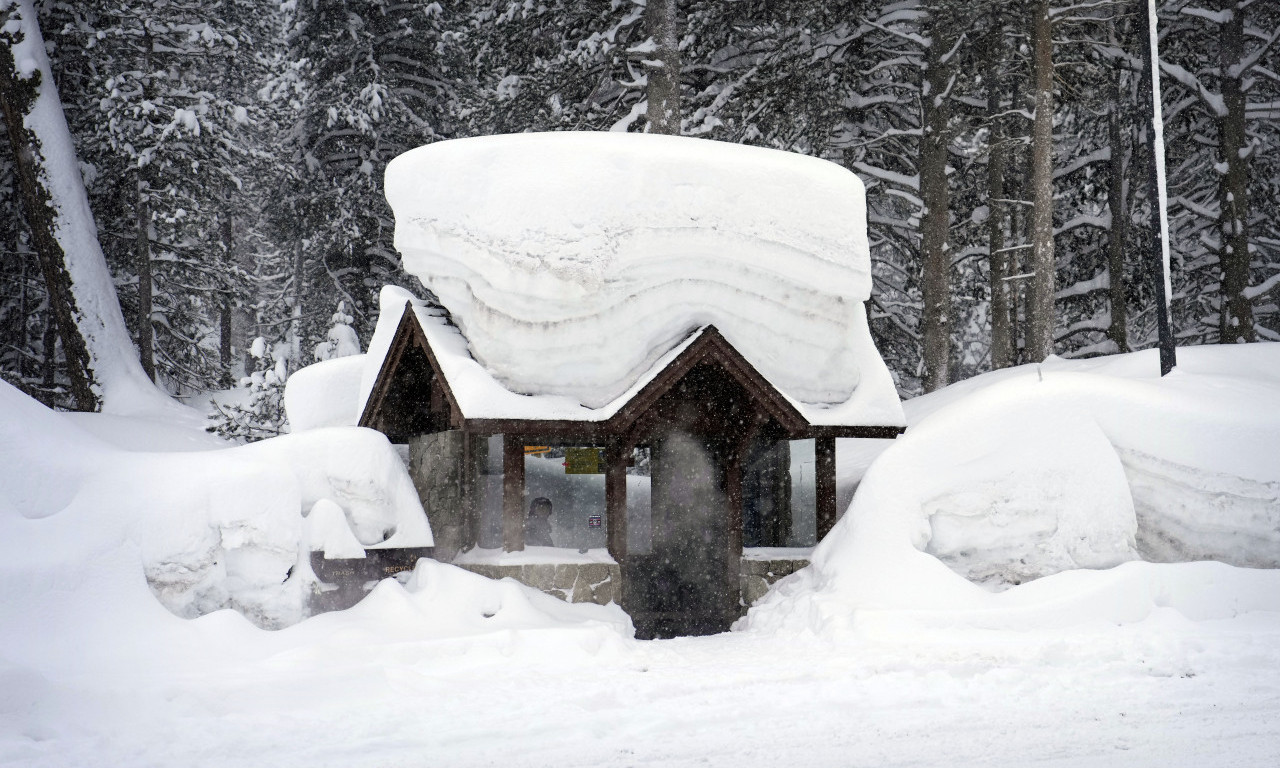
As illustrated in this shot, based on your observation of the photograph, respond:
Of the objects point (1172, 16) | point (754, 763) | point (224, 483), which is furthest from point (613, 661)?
point (1172, 16)

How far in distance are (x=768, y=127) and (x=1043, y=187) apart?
14.7ft

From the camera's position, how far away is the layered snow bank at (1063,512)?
31.4 feet

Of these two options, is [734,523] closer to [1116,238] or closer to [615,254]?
[615,254]

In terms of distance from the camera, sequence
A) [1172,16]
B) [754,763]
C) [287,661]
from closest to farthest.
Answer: [754,763] < [287,661] < [1172,16]

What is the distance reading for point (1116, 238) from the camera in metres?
19.4

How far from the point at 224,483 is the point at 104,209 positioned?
16.1 metres

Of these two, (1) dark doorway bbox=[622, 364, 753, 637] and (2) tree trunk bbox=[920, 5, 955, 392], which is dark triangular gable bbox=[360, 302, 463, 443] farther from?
(2) tree trunk bbox=[920, 5, 955, 392]

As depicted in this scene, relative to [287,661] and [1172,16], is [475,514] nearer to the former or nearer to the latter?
[287,661]

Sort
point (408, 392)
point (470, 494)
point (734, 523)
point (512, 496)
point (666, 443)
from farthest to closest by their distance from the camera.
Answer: point (408, 392) → point (666, 443) → point (470, 494) → point (734, 523) → point (512, 496)

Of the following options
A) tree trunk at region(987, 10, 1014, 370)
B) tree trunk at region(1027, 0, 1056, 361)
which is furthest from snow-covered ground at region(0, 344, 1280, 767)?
tree trunk at region(987, 10, 1014, 370)

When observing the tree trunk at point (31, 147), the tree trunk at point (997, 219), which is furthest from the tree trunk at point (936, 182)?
the tree trunk at point (31, 147)

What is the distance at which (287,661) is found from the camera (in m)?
8.05

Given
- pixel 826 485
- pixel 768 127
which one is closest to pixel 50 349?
pixel 768 127

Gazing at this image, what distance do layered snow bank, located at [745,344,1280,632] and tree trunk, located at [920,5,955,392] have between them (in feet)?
19.8
